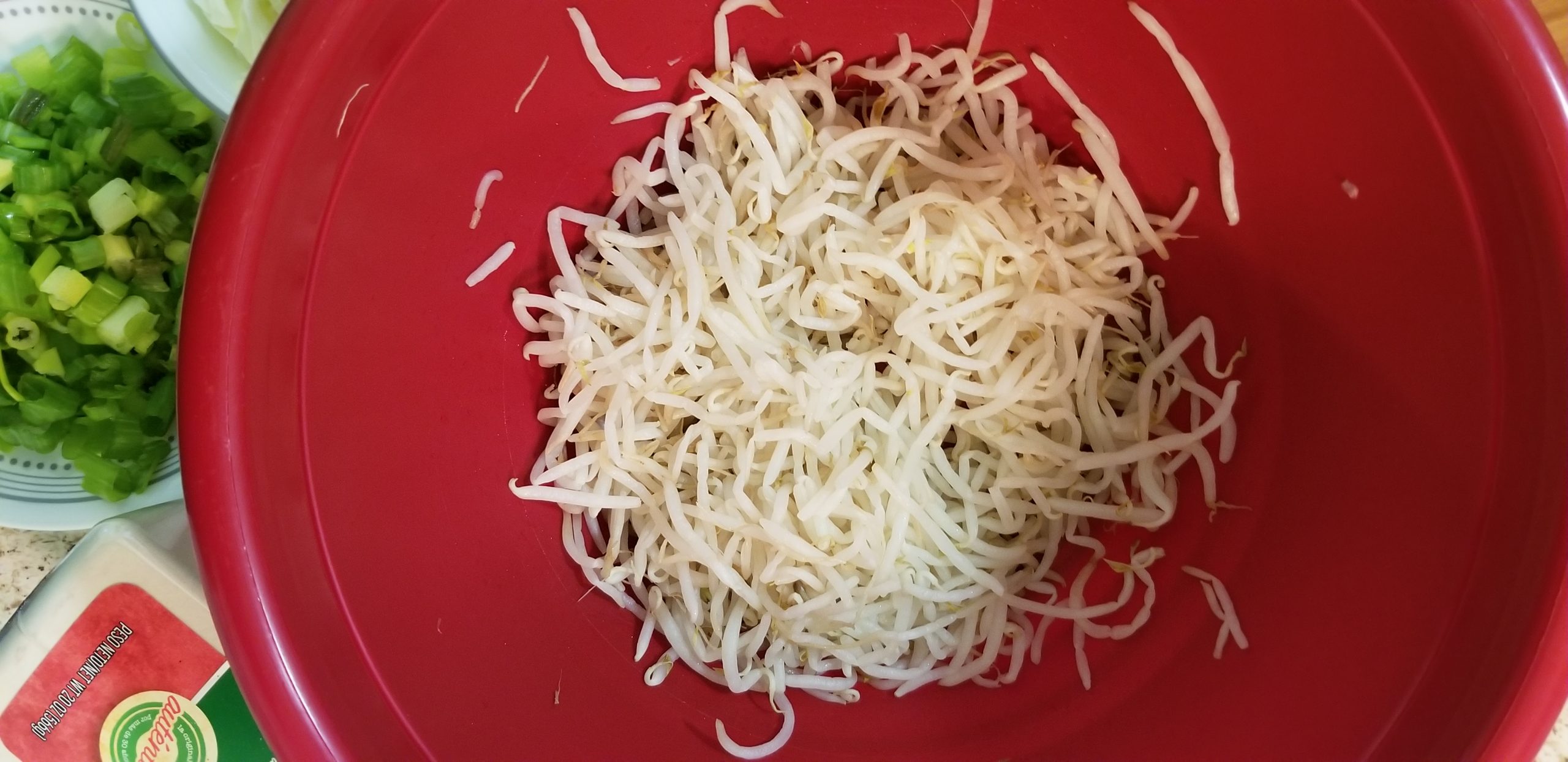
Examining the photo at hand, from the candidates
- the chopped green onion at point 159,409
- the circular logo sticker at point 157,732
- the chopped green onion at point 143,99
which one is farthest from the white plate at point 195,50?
the circular logo sticker at point 157,732

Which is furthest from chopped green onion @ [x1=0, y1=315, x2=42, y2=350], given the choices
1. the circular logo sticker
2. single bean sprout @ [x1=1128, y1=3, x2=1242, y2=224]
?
single bean sprout @ [x1=1128, y1=3, x2=1242, y2=224]

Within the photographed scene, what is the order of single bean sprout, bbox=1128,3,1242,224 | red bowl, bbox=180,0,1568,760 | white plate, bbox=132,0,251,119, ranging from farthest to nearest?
1. white plate, bbox=132,0,251,119
2. single bean sprout, bbox=1128,3,1242,224
3. red bowl, bbox=180,0,1568,760

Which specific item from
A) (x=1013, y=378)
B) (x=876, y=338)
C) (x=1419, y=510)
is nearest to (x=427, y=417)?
(x=876, y=338)

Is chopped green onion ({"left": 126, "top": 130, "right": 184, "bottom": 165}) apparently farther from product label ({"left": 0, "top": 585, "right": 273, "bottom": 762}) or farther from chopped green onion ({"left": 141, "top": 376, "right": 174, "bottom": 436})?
product label ({"left": 0, "top": 585, "right": 273, "bottom": 762})

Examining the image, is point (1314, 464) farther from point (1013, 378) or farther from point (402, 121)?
Result: point (402, 121)

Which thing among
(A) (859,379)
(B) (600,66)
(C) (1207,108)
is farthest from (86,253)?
(C) (1207,108)

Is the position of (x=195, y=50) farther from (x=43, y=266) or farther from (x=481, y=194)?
(x=481, y=194)
